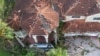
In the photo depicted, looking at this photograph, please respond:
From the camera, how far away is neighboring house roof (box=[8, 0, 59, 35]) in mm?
16312

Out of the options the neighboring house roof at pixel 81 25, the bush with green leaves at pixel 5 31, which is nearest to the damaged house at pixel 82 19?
the neighboring house roof at pixel 81 25

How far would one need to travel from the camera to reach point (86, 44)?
63.3 ft

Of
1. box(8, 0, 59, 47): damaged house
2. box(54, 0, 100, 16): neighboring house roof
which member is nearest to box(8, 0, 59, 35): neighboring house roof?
box(8, 0, 59, 47): damaged house

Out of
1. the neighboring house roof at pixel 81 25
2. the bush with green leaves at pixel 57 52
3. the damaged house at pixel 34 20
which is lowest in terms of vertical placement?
the bush with green leaves at pixel 57 52

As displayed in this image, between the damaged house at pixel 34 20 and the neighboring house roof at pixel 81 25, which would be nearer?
the damaged house at pixel 34 20

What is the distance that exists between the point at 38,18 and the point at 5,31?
3.01 m

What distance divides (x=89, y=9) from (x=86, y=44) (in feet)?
9.84

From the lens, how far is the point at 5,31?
18094 millimetres

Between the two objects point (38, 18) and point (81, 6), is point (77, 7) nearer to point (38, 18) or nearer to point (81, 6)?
point (81, 6)

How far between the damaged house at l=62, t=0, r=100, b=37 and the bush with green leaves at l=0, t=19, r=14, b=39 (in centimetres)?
361

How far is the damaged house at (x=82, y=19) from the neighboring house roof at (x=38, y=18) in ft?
4.30

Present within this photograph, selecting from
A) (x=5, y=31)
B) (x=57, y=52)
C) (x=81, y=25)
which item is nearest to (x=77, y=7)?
(x=81, y=25)

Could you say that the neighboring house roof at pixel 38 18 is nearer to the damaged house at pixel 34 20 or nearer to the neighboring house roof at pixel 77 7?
the damaged house at pixel 34 20

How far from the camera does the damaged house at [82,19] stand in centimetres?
1731
